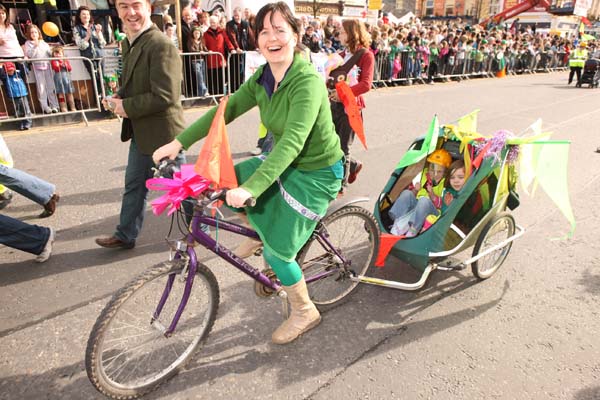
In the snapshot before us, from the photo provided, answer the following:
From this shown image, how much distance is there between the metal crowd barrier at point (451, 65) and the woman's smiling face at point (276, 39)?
40.0ft

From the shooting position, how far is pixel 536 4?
186 ft

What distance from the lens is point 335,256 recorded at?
307 centimetres

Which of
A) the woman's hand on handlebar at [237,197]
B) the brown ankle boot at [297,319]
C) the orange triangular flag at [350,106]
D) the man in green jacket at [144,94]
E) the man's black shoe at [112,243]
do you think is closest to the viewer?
the woman's hand on handlebar at [237,197]

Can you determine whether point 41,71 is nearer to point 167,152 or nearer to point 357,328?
point 167,152

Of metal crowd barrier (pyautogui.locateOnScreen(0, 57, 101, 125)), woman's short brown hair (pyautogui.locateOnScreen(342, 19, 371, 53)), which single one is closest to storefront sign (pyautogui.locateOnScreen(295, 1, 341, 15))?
metal crowd barrier (pyautogui.locateOnScreen(0, 57, 101, 125))

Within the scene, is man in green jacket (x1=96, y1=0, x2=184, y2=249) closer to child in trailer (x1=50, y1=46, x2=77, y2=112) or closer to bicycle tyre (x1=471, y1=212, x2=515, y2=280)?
bicycle tyre (x1=471, y1=212, x2=515, y2=280)

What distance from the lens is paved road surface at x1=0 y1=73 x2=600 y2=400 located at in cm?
250

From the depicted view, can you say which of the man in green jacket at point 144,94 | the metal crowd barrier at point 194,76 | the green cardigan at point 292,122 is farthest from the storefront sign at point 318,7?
the green cardigan at point 292,122

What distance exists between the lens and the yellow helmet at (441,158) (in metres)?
3.65

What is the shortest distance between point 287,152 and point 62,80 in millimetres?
7489

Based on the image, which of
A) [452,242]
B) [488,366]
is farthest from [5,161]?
[488,366]

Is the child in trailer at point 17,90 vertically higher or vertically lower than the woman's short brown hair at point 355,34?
lower

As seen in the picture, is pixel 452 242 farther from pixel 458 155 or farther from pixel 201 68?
pixel 201 68

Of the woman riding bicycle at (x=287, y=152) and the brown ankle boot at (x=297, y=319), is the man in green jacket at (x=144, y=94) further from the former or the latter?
the brown ankle boot at (x=297, y=319)
